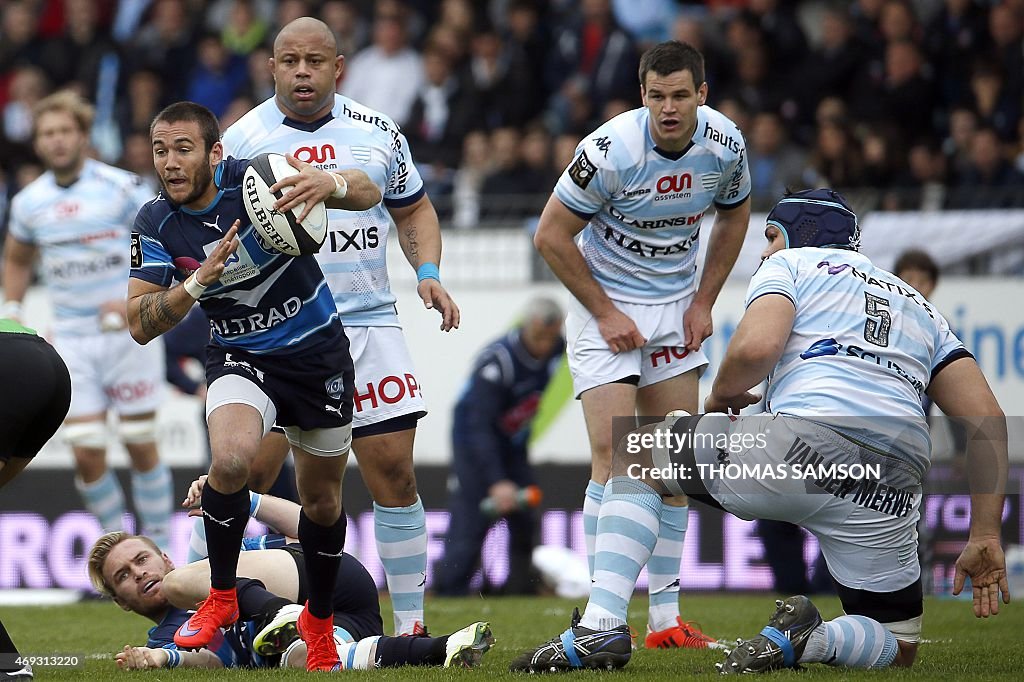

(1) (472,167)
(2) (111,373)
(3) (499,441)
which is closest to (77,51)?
(1) (472,167)

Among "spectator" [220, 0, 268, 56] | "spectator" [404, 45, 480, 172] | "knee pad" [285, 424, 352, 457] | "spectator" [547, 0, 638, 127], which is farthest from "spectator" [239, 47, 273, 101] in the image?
"knee pad" [285, 424, 352, 457]

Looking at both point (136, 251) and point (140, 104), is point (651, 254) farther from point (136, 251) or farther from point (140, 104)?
point (140, 104)

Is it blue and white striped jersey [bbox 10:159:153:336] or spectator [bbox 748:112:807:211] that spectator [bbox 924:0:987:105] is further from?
blue and white striped jersey [bbox 10:159:153:336]

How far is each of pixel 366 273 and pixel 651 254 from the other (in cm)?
142

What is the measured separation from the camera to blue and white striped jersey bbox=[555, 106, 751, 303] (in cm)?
682

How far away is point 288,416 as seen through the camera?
19.0 feet

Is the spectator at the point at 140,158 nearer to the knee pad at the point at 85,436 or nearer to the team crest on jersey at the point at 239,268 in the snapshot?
the knee pad at the point at 85,436

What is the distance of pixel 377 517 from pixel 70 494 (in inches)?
246

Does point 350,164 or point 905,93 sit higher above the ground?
point 905,93

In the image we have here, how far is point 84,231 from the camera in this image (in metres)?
10.3

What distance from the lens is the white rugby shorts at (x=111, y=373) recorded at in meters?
10.4

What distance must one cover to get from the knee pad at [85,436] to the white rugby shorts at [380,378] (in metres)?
4.16

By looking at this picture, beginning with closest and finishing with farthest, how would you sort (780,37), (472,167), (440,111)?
1. (472,167)
2. (780,37)
3. (440,111)

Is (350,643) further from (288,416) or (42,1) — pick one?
(42,1)
